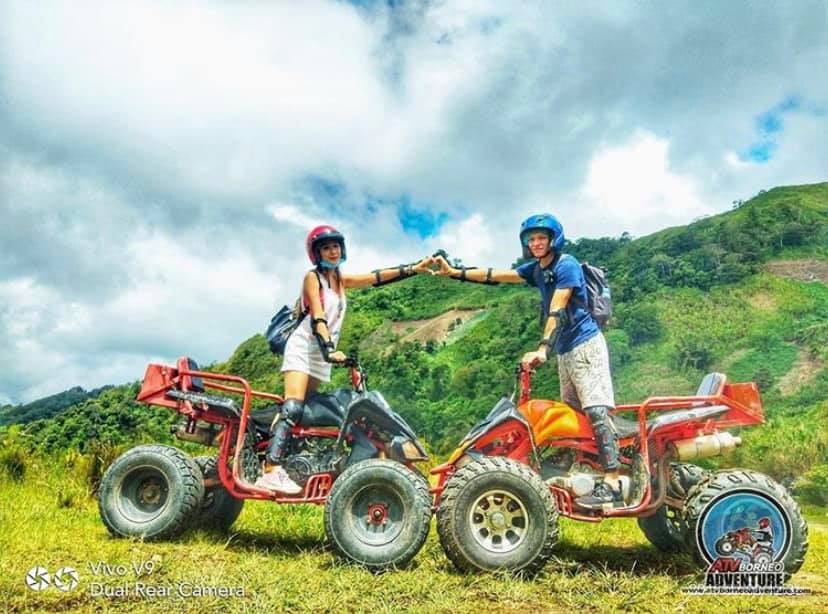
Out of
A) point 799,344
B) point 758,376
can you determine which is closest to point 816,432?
point 758,376

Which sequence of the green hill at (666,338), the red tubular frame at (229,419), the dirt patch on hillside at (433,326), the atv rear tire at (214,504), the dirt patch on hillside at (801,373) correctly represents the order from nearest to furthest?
the red tubular frame at (229,419), the atv rear tire at (214,504), the green hill at (666,338), the dirt patch on hillside at (801,373), the dirt patch on hillside at (433,326)

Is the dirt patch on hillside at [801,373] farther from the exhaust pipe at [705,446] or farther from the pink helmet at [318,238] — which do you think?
the pink helmet at [318,238]

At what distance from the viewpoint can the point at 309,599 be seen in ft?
12.8

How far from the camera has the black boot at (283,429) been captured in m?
5.24

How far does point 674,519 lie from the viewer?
5.14m

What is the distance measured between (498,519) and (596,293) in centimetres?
185

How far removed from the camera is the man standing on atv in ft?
16.0

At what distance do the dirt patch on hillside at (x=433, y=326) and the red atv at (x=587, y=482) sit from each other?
2427cm

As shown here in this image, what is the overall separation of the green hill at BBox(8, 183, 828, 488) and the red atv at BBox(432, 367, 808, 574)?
1271 centimetres

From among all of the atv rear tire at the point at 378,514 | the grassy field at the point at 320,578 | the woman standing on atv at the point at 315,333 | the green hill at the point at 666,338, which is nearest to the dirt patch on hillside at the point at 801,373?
the green hill at the point at 666,338

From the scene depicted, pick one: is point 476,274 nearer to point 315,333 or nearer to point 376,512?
point 315,333

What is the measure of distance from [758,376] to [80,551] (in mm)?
23785

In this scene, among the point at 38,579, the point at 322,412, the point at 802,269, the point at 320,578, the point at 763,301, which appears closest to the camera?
the point at 38,579

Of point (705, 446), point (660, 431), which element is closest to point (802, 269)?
point (705, 446)
